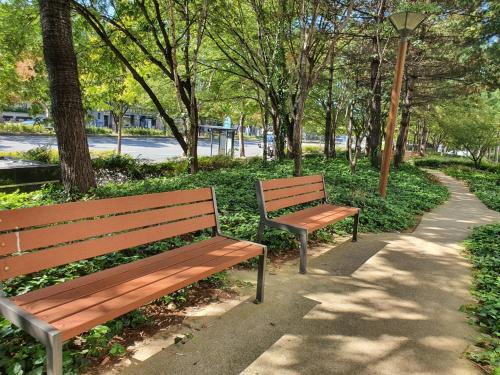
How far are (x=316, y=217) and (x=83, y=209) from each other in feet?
9.55

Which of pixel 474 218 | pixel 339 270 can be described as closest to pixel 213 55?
pixel 474 218

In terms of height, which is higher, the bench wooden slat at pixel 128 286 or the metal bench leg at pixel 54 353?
the bench wooden slat at pixel 128 286

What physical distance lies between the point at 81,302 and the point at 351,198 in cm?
549

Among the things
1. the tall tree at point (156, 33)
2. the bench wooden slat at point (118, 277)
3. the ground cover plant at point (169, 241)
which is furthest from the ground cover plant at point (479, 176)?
the bench wooden slat at point (118, 277)

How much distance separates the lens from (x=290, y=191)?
4719mm

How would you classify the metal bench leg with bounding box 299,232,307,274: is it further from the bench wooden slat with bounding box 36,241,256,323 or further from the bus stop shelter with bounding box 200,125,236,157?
the bus stop shelter with bounding box 200,125,236,157

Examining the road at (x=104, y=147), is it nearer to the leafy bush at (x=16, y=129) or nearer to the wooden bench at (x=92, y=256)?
the leafy bush at (x=16, y=129)

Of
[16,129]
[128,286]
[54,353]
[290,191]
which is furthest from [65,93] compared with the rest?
[16,129]

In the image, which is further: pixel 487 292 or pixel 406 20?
pixel 406 20

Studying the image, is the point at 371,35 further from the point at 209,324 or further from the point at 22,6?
the point at 209,324

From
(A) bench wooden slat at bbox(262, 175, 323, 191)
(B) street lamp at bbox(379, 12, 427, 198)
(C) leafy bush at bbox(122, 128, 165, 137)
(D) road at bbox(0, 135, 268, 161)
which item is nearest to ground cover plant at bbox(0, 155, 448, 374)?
(A) bench wooden slat at bbox(262, 175, 323, 191)

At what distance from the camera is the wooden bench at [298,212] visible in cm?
407

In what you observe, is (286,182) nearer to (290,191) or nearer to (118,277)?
(290,191)

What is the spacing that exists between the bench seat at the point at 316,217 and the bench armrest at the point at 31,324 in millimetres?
2724
